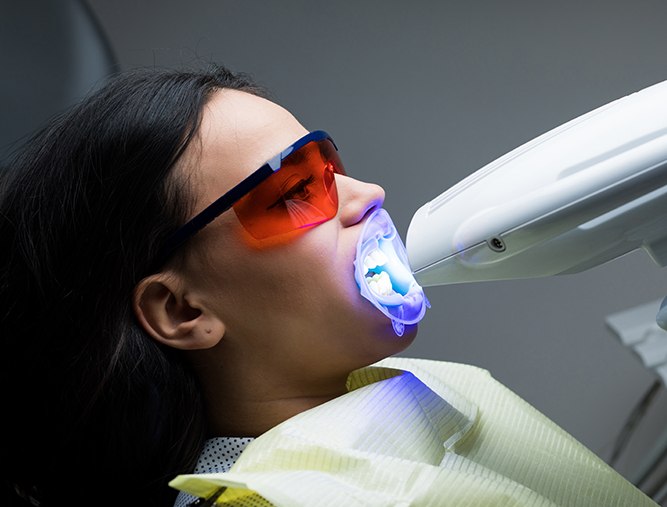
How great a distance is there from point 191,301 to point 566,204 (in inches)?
17.0

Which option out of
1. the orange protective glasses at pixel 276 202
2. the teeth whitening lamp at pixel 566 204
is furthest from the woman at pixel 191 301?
the teeth whitening lamp at pixel 566 204

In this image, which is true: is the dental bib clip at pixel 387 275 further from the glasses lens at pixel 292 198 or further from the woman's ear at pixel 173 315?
the woman's ear at pixel 173 315

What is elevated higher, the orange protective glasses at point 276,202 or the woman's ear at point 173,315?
the orange protective glasses at point 276,202

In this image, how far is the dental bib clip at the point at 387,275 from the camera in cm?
105

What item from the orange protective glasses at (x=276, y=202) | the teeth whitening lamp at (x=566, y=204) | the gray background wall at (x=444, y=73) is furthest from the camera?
the gray background wall at (x=444, y=73)

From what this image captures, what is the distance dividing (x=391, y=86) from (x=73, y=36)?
783 millimetres

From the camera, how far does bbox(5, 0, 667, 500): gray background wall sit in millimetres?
2029

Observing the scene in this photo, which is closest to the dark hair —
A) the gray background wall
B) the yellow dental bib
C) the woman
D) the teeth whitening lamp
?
the woman

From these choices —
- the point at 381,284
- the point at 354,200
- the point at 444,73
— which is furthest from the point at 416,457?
the point at 444,73

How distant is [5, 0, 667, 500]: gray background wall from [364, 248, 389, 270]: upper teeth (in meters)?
1.04

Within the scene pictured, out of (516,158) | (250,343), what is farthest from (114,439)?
(516,158)

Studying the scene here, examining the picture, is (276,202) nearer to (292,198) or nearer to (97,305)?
(292,198)

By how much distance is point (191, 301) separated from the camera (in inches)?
41.7

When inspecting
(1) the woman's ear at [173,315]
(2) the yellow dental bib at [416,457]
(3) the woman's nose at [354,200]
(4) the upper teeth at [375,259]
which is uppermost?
(3) the woman's nose at [354,200]
